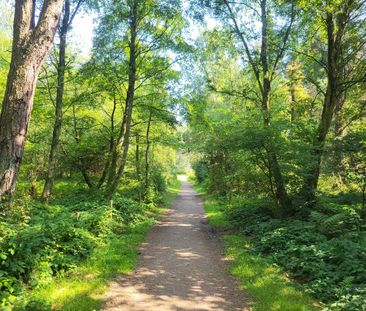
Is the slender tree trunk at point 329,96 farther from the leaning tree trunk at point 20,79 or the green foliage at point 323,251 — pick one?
the leaning tree trunk at point 20,79

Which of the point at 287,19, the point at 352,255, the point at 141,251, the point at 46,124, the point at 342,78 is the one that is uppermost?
the point at 287,19

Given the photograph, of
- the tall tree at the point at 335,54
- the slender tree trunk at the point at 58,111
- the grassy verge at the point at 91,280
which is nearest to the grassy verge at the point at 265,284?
the grassy verge at the point at 91,280

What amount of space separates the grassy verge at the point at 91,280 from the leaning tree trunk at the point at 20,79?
1.94m

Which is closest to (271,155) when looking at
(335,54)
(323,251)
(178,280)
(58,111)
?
(323,251)

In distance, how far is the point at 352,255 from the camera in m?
6.55

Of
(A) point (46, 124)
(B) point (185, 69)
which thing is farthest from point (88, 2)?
(A) point (46, 124)

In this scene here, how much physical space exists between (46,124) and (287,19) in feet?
40.5

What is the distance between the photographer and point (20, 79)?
4.44 metres

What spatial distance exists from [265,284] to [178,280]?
179 cm

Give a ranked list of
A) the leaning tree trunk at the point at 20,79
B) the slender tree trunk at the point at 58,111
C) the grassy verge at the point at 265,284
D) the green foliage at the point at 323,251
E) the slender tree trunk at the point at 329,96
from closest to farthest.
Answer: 1. the leaning tree trunk at the point at 20,79
2. the grassy verge at the point at 265,284
3. the green foliage at the point at 323,251
4. the slender tree trunk at the point at 329,96
5. the slender tree trunk at the point at 58,111

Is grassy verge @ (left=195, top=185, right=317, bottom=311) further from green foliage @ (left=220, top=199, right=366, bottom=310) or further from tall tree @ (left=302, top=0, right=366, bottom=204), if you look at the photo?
tall tree @ (left=302, top=0, right=366, bottom=204)

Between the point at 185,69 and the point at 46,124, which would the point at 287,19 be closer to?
the point at 185,69

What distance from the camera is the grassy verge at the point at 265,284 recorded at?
530 cm

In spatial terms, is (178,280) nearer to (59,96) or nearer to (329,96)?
(59,96)
